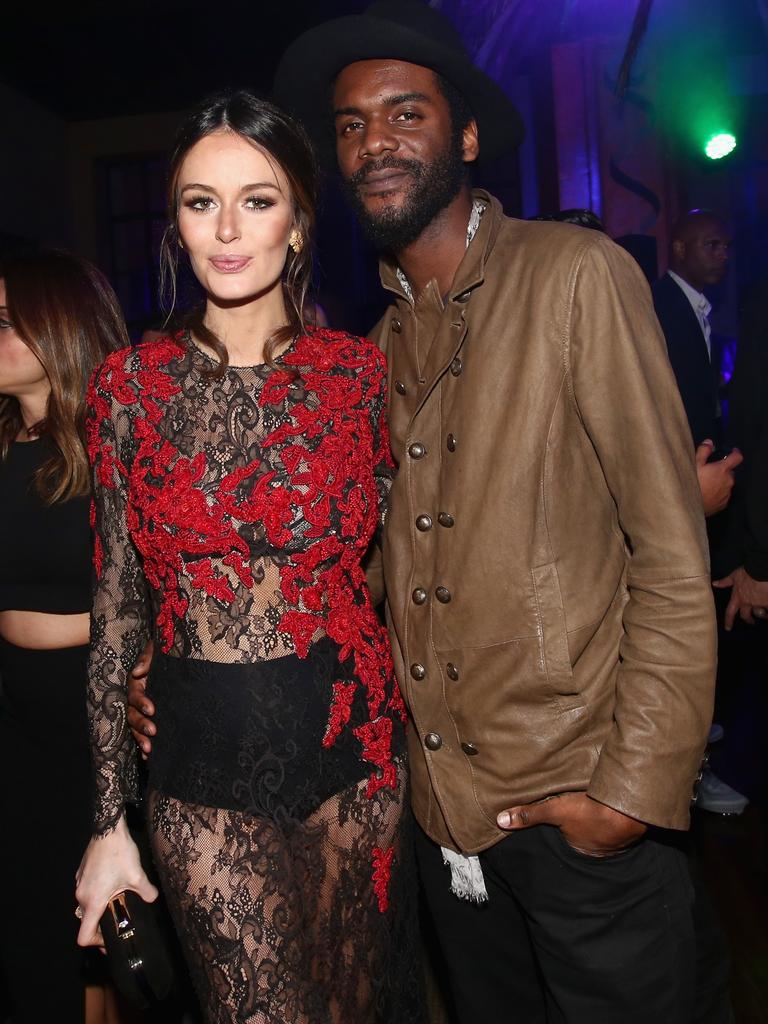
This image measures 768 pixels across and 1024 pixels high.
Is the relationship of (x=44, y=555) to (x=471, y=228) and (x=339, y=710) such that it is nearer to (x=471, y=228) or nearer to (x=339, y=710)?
(x=339, y=710)

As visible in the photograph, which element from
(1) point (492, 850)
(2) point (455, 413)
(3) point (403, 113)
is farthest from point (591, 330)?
(1) point (492, 850)

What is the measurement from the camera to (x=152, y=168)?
1115 cm

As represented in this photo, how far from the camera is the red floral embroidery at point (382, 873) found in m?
1.89

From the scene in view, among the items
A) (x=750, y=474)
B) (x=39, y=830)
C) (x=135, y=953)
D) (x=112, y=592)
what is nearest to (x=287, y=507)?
(x=112, y=592)

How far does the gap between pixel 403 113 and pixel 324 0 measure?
674 cm

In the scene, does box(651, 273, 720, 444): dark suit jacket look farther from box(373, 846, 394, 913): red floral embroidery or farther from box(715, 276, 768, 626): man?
box(373, 846, 394, 913): red floral embroidery

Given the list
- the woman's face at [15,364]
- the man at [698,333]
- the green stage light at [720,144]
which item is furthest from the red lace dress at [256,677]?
the green stage light at [720,144]

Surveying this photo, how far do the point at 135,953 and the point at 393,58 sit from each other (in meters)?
1.78

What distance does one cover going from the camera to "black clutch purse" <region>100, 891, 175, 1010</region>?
5.49 ft

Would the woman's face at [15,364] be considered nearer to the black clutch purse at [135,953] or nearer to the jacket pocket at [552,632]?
the black clutch purse at [135,953]

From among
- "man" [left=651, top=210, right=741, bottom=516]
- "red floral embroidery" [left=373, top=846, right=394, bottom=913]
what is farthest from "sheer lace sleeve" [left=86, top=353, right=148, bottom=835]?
"man" [left=651, top=210, right=741, bottom=516]

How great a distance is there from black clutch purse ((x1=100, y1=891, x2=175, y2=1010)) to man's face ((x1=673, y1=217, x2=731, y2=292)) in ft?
14.3

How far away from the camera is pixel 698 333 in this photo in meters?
3.98

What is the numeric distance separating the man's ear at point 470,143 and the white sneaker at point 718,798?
294 cm
